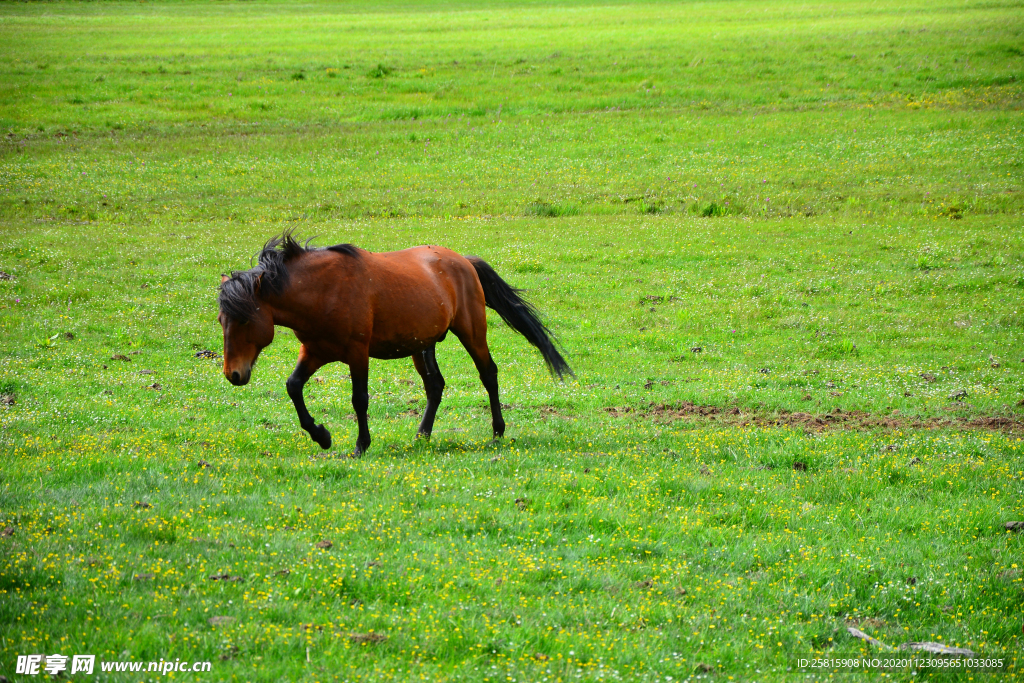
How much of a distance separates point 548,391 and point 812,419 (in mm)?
4501

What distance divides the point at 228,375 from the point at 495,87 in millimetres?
41476

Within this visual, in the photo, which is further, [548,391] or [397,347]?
[548,391]

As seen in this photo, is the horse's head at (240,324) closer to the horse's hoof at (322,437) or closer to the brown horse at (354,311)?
the brown horse at (354,311)

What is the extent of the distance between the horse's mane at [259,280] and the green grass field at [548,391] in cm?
184

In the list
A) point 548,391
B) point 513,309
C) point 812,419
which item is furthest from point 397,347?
point 812,419

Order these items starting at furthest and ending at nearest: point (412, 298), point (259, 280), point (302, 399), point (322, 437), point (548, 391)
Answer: point (548, 391) → point (412, 298) → point (322, 437) → point (302, 399) → point (259, 280)

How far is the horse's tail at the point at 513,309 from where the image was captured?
41.6ft

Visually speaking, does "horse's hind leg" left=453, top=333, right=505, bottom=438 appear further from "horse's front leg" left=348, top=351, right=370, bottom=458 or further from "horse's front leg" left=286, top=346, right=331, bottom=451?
"horse's front leg" left=286, top=346, right=331, bottom=451

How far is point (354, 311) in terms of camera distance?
10477 millimetres

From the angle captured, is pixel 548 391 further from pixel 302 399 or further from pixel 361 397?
pixel 302 399

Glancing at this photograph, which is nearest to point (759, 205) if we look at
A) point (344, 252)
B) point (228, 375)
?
point (344, 252)

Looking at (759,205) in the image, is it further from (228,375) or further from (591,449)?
(228,375)

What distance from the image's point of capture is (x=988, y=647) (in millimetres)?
6223

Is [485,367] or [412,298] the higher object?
[412,298]
